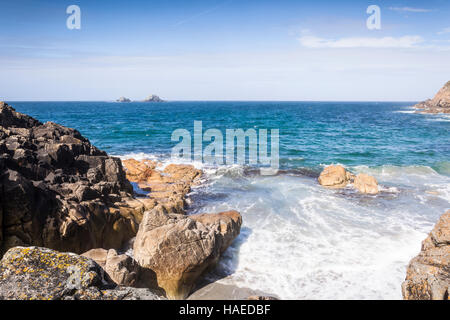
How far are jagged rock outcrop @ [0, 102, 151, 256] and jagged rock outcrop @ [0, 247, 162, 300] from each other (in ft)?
16.0

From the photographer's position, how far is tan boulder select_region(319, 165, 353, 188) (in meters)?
18.3

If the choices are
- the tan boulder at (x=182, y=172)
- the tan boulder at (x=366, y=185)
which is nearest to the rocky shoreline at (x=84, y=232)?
the tan boulder at (x=182, y=172)

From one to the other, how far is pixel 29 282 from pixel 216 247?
643 centimetres

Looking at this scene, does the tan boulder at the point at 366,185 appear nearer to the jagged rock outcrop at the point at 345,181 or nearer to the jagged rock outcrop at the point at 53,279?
the jagged rock outcrop at the point at 345,181

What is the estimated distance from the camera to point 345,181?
18.6 metres

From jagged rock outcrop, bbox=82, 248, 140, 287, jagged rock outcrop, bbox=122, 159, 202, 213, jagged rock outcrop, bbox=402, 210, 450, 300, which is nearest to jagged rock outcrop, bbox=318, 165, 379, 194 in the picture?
jagged rock outcrop, bbox=122, 159, 202, 213

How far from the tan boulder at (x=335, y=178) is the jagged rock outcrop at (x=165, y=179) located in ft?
27.8

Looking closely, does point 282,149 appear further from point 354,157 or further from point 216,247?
point 216,247

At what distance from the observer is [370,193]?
17.0 metres

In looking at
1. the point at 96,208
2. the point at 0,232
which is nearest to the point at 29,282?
the point at 0,232

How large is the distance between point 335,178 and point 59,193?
50.3 ft

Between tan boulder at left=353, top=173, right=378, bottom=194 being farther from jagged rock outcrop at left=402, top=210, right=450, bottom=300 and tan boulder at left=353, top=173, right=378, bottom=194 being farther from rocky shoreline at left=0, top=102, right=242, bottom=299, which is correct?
rocky shoreline at left=0, top=102, right=242, bottom=299
